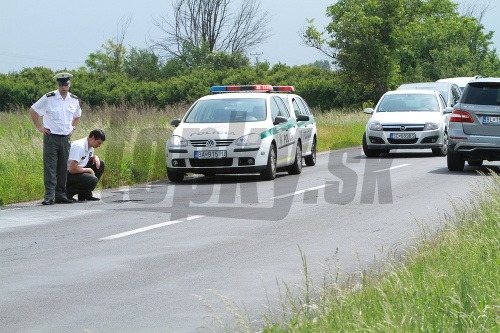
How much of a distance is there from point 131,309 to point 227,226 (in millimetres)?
5222

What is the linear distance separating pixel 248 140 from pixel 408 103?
34.0 ft

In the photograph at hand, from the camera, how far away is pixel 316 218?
1384 centimetres

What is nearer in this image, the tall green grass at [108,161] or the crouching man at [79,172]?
the crouching man at [79,172]

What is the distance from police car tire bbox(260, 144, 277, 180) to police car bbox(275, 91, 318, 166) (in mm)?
2330

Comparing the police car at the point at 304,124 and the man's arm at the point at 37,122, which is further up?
the man's arm at the point at 37,122

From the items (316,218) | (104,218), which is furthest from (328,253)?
(104,218)

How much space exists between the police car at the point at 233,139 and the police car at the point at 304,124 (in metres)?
0.96

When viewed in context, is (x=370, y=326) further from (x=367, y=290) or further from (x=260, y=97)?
(x=260, y=97)

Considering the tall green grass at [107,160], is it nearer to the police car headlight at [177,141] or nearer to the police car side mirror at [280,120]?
the police car headlight at [177,141]

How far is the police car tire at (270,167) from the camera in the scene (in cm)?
2005

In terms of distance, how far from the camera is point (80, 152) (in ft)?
54.9

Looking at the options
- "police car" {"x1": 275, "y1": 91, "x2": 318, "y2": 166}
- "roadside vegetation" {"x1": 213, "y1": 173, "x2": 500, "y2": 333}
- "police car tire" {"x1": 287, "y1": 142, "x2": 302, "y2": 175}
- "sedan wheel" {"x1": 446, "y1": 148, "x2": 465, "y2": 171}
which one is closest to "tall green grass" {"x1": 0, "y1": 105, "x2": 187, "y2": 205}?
"police car tire" {"x1": 287, "y1": 142, "x2": 302, "y2": 175}

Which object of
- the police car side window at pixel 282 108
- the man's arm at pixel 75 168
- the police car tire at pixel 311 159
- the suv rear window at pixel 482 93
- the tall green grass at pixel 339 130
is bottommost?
the tall green grass at pixel 339 130

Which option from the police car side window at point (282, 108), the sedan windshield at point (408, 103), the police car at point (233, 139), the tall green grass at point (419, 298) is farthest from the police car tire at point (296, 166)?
the tall green grass at point (419, 298)
